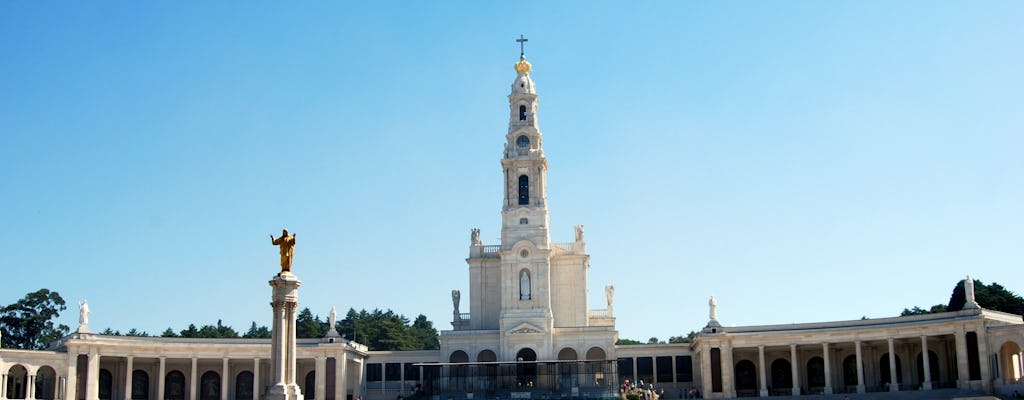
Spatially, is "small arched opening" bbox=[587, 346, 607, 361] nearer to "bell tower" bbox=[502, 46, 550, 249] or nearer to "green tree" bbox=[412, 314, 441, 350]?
"bell tower" bbox=[502, 46, 550, 249]

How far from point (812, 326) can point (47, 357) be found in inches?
1995

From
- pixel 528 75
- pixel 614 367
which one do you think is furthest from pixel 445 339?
pixel 528 75

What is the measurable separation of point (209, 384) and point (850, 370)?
4635 cm

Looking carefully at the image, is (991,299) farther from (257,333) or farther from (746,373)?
(257,333)

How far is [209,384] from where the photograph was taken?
82.0 m

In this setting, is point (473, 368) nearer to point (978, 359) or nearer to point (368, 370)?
point (368, 370)

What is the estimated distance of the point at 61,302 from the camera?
93.2 meters

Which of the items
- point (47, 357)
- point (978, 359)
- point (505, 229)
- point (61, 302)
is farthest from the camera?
point (61, 302)

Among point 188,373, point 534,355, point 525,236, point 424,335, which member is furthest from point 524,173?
point 424,335

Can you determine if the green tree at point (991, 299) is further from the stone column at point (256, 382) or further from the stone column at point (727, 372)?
the stone column at point (256, 382)

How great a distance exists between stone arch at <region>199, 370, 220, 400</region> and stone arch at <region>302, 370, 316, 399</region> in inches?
255

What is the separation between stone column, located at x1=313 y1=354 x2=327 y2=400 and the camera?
255 feet

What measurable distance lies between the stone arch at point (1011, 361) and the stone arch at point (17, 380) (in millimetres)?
60510

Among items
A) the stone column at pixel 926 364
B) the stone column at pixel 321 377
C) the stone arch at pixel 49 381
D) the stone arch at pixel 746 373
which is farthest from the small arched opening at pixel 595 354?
the stone arch at pixel 49 381
